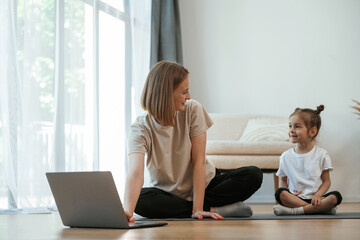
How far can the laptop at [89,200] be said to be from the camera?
5.40ft

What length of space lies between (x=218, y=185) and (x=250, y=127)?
2.29 metres

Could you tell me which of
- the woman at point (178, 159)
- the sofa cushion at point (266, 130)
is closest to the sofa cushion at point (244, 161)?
the sofa cushion at point (266, 130)

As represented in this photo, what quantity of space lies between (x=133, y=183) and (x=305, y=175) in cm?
107

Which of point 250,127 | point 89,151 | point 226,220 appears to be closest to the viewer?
point 226,220

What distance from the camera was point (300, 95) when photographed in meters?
4.97

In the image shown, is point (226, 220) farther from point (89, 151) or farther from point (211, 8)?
point (211, 8)

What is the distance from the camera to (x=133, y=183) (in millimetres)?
1937

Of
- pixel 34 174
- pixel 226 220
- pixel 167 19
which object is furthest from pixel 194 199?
pixel 167 19

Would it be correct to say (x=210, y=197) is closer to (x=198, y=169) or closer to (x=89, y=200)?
(x=198, y=169)

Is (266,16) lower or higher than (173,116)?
higher

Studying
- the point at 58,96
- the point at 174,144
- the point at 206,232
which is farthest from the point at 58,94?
the point at 206,232

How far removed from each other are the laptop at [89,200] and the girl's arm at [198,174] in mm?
312

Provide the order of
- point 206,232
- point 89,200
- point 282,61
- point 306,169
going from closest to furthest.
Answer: point 206,232 → point 89,200 → point 306,169 → point 282,61

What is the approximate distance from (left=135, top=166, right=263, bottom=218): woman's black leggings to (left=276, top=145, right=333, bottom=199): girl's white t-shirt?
441mm
